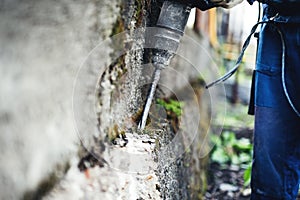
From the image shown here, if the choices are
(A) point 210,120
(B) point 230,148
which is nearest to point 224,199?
(A) point 210,120

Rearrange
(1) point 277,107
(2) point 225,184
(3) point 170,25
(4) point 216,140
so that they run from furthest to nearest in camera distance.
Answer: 1. (4) point 216,140
2. (2) point 225,184
3. (1) point 277,107
4. (3) point 170,25

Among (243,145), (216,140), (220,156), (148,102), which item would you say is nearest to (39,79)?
(148,102)

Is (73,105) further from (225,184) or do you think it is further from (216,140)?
(216,140)

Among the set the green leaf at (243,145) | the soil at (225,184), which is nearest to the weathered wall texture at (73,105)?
the soil at (225,184)

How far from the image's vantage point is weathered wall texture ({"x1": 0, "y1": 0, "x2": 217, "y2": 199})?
969mm

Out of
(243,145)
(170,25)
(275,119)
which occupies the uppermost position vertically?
(170,25)

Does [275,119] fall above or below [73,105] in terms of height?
below

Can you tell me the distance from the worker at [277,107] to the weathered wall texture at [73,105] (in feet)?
1.83

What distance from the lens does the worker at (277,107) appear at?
1774 millimetres

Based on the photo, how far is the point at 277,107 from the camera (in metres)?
1.84

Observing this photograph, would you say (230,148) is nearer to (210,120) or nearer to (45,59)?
(210,120)

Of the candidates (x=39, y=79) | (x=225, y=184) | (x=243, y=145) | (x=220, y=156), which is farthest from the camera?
(x=243, y=145)

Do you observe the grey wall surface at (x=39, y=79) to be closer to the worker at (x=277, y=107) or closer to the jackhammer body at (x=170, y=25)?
the jackhammer body at (x=170, y=25)

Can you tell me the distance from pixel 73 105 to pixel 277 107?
3.51ft
